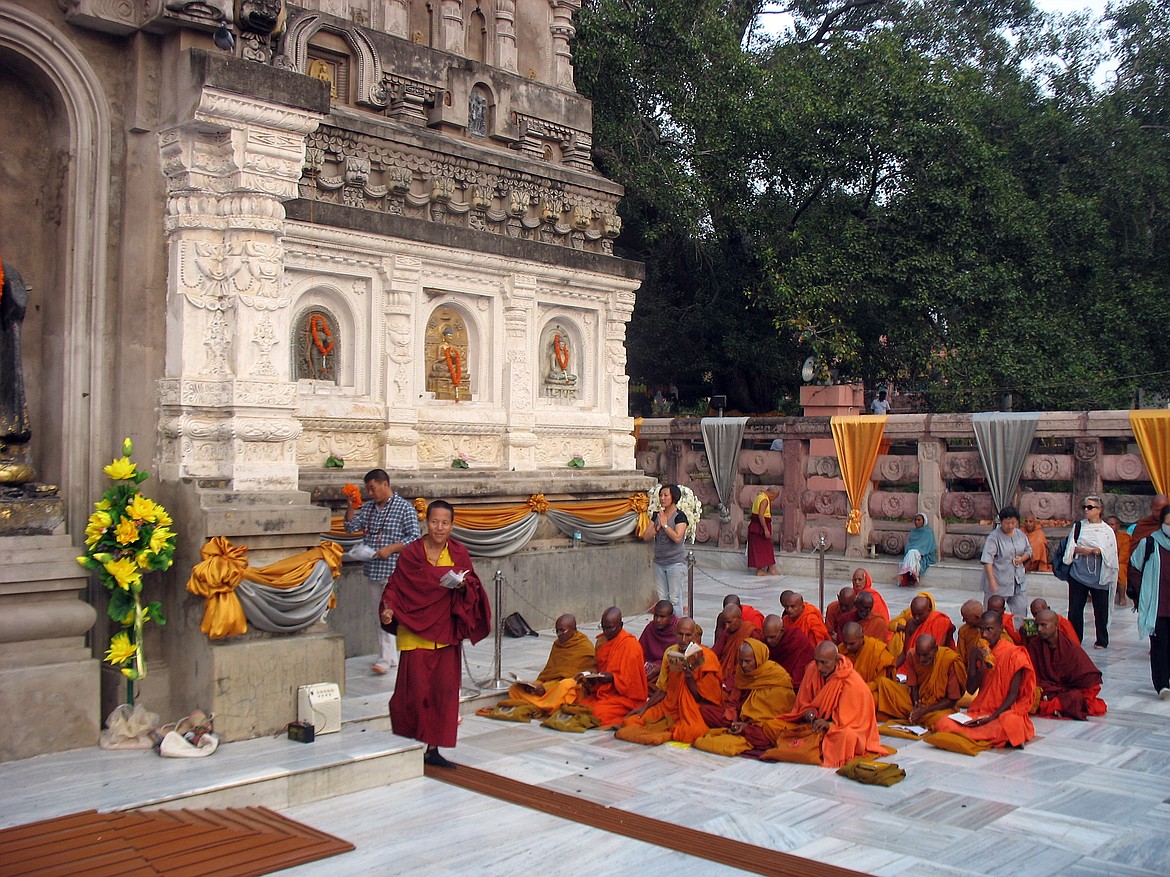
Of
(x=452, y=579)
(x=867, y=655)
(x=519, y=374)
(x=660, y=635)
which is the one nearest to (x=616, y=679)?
(x=660, y=635)

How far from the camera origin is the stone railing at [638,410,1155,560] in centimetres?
1532

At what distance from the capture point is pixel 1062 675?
9477mm

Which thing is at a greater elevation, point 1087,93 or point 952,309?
point 1087,93

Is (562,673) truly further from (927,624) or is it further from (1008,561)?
(1008,561)

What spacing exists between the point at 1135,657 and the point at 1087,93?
16.0 m

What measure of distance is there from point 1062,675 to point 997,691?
44.4 inches

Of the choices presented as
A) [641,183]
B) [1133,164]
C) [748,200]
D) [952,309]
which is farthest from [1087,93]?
[641,183]

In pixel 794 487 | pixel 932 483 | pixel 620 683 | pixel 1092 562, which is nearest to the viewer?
pixel 620 683

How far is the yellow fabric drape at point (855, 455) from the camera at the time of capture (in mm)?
17031

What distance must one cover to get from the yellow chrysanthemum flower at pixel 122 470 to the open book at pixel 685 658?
4058mm

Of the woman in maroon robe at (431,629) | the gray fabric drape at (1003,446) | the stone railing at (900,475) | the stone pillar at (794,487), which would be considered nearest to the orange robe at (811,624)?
the woman in maroon robe at (431,629)

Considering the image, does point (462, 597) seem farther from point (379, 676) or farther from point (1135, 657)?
point (1135, 657)

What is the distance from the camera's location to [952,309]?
68.4ft

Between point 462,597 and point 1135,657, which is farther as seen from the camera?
point 1135,657
